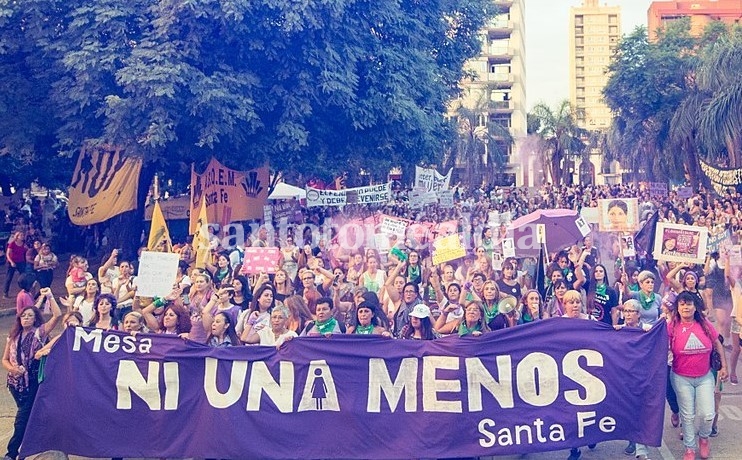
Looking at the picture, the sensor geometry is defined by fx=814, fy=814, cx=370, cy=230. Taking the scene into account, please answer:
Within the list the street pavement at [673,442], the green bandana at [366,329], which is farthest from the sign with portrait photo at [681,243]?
the green bandana at [366,329]

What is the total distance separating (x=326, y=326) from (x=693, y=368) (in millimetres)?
3132

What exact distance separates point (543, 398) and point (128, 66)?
11.6m

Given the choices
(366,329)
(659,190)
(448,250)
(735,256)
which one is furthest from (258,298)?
(659,190)

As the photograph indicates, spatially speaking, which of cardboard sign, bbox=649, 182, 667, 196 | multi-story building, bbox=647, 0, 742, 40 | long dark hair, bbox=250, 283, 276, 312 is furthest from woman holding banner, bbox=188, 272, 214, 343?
multi-story building, bbox=647, 0, 742, 40

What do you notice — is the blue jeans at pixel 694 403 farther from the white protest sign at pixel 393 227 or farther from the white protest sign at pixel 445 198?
the white protest sign at pixel 445 198

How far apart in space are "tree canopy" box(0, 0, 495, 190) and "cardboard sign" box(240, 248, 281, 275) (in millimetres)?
5281

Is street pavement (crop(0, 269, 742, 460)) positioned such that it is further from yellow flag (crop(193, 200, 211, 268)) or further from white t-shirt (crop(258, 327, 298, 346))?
yellow flag (crop(193, 200, 211, 268))

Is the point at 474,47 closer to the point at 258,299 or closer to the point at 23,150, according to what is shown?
the point at 23,150

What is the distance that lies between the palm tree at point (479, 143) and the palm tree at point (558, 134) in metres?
9.11

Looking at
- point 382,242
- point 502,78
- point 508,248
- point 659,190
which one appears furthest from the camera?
point 502,78

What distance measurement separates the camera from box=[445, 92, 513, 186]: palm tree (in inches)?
2362

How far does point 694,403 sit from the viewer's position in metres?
6.82

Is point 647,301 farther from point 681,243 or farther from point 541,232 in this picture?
point 541,232

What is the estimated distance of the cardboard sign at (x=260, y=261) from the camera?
1064cm
